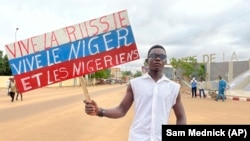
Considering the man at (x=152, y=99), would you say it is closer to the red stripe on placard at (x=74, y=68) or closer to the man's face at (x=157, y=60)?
the man's face at (x=157, y=60)

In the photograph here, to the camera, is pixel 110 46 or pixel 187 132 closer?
pixel 187 132

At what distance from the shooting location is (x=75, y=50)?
3164mm

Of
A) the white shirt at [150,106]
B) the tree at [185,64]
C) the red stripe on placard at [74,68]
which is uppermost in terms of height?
the red stripe on placard at [74,68]

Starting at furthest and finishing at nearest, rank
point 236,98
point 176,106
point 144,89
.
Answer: point 236,98, point 176,106, point 144,89

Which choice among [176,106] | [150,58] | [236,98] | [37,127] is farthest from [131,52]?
[236,98]

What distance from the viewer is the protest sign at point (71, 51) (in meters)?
3.05

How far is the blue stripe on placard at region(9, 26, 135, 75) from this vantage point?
10.0 feet

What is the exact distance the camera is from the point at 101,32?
316 centimetres

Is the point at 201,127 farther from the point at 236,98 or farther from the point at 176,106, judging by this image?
the point at 236,98

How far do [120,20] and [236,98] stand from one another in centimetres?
2105

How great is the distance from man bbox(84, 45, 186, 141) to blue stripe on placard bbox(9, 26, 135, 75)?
39 centimetres

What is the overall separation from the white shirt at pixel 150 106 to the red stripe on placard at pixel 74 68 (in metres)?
0.47

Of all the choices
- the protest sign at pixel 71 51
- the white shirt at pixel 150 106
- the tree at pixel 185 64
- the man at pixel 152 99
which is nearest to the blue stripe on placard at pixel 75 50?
the protest sign at pixel 71 51

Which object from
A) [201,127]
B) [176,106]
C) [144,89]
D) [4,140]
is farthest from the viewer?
[4,140]
